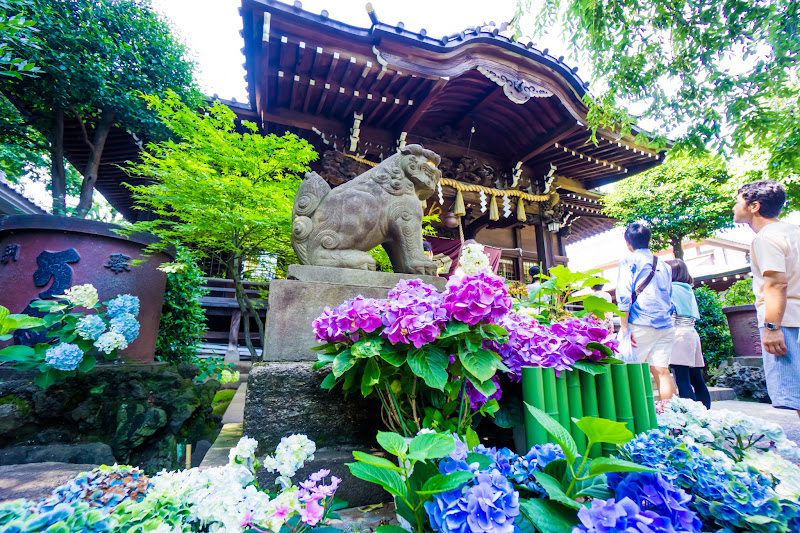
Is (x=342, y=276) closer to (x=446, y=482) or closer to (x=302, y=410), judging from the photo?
(x=302, y=410)

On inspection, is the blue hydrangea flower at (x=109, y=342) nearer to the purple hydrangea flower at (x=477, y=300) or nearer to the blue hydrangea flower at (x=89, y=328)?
the blue hydrangea flower at (x=89, y=328)

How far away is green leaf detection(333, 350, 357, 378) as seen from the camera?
129cm

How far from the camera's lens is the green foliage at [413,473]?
0.88 meters

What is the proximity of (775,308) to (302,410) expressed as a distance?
2857 mm

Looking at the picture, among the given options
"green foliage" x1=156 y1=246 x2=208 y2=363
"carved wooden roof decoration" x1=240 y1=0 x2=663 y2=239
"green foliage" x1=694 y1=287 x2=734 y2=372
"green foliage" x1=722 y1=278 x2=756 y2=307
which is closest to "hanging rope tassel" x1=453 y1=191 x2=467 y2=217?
"carved wooden roof decoration" x1=240 y1=0 x2=663 y2=239

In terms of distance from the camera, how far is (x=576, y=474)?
930mm

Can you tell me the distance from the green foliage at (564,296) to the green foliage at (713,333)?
7.37 metres

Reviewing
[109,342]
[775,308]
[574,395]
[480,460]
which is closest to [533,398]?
[574,395]

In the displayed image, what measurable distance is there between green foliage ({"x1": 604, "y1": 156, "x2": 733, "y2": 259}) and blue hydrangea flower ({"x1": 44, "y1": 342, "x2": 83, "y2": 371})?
11.4 metres

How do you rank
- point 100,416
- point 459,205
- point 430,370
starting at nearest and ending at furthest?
point 430,370 → point 100,416 → point 459,205

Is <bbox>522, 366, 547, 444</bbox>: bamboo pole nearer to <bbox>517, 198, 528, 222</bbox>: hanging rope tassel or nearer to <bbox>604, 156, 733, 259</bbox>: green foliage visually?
<bbox>517, 198, 528, 222</bbox>: hanging rope tassel

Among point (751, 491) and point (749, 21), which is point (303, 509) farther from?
point (749, 21)

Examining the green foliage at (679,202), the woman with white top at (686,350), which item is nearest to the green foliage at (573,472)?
the woman with white top at (686,350)

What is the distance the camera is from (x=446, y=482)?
0.87 m
